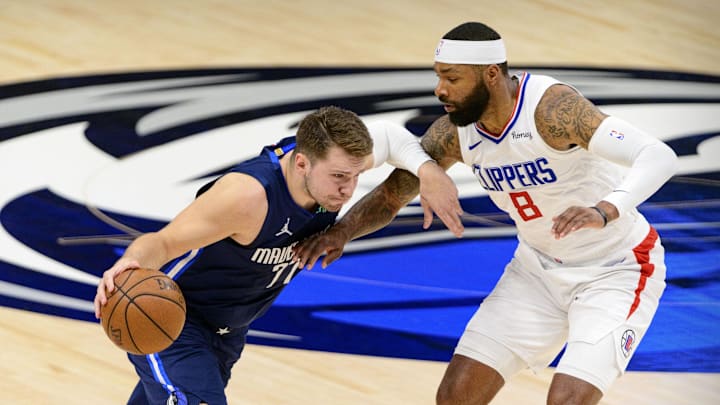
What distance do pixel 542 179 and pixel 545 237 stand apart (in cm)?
30

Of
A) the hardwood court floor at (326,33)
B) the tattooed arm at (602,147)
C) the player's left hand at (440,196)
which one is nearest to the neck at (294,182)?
the player's left hand at (440,196)

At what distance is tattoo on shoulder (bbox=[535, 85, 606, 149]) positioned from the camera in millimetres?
4734

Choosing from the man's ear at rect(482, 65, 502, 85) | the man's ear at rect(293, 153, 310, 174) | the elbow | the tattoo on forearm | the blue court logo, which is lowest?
the blue court logo

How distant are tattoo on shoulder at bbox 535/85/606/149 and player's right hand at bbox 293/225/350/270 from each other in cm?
95

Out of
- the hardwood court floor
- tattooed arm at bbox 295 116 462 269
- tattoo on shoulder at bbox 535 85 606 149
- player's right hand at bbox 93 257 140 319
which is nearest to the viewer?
player's right hand at bbox 93 257 140 319

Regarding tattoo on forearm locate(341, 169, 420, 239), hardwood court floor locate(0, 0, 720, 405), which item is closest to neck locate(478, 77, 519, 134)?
tattoo on forearm locate(341, 169, 420, 239)

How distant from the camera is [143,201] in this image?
8.38 meters

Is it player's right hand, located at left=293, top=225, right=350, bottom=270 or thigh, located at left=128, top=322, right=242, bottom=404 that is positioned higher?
player's right hand, located at left=293, top=225, right=350, bottom=270

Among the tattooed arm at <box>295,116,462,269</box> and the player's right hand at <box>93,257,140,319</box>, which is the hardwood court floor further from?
the player's right hand at <box>93,257,140,319</box>

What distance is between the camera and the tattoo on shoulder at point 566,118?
4.73 meters

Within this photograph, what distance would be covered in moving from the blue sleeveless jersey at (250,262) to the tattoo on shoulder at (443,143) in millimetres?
754

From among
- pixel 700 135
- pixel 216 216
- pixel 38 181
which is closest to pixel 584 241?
pixel 216 216

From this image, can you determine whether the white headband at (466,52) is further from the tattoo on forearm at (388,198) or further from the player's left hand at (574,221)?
the player's left hand at (574,221)

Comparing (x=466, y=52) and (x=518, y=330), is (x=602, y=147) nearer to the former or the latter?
(x=466, y=52)
